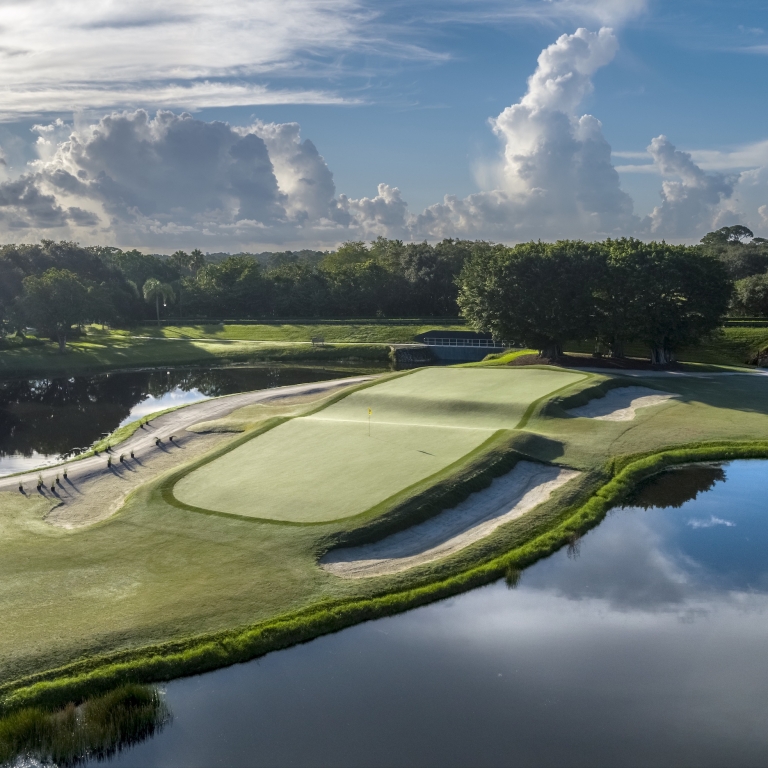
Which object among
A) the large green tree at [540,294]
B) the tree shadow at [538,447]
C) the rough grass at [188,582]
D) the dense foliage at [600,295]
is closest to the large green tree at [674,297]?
the dense foliage at [600,295]

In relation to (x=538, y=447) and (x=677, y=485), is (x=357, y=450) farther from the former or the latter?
(x=677, y=485)

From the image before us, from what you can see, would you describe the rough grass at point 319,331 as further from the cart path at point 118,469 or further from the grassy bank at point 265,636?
the grassy bank at point 265,636

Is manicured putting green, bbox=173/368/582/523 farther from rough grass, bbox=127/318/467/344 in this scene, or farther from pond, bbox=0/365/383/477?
rough grass, bbox=127/318/467/344

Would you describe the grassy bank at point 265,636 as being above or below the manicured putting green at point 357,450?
below

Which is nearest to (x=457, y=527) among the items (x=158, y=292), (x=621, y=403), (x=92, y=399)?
(x=621, y=403)

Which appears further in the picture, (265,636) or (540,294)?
(540,294)

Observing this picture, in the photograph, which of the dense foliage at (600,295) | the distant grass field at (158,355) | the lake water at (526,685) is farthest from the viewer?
the distant grass field at (158,355)
